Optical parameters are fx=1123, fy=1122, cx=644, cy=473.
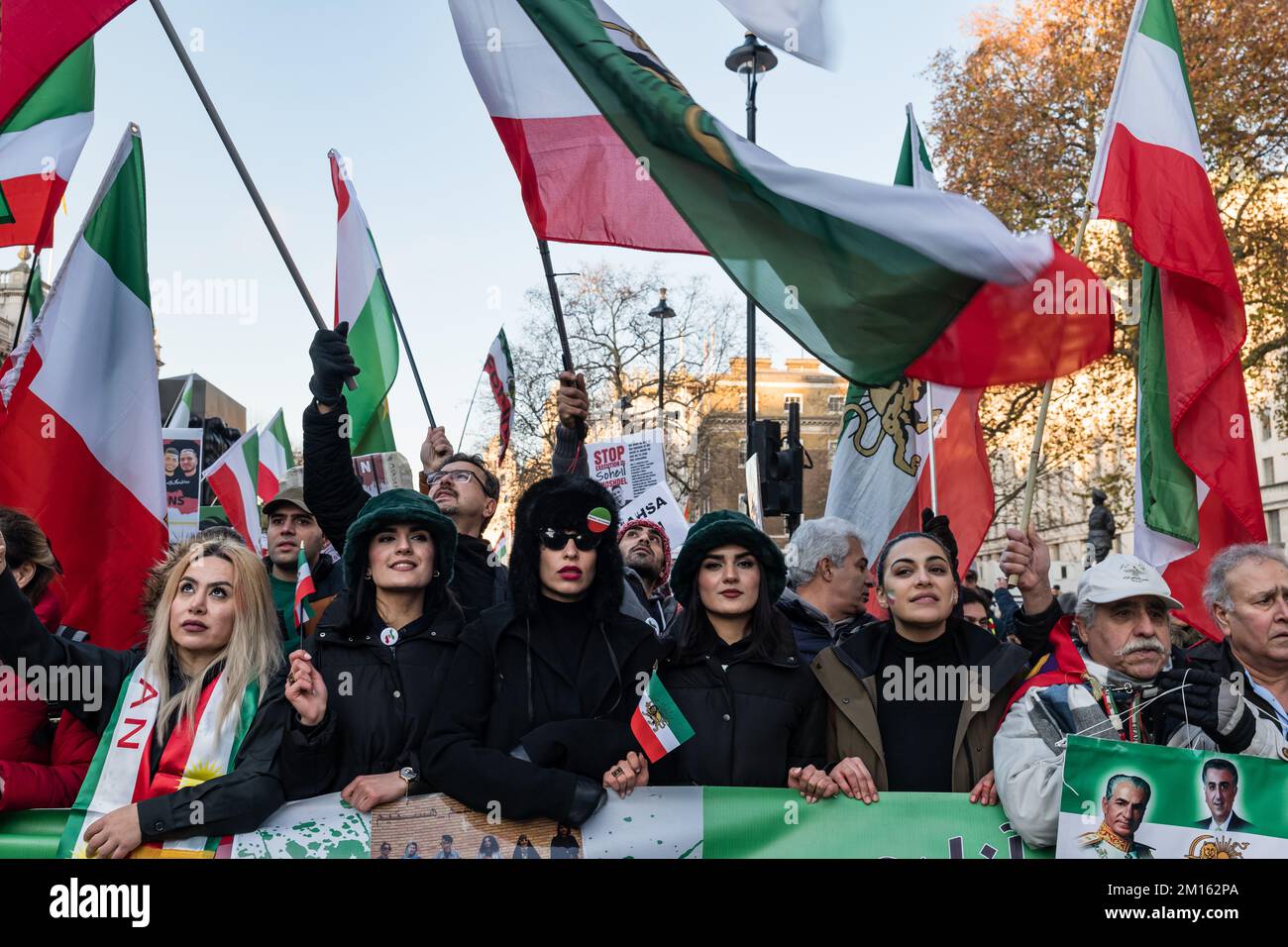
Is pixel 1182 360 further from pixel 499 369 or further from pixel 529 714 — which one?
pixel 499 369

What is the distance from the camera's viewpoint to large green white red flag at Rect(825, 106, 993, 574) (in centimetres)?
671

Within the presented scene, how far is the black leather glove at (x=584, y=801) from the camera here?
3318 millimetres

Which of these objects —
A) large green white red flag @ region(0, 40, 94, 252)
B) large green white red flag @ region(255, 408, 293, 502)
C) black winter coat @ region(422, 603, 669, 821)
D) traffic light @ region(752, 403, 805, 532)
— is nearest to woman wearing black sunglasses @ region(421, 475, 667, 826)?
black winter coat @ region(422, 603, 669, 821)

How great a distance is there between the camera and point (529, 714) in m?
3.53

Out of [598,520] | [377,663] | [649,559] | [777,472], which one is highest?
[777,472]

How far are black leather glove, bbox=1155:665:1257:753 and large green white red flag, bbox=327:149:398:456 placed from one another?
174 inches

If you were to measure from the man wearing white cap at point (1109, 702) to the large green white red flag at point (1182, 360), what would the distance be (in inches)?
92.3

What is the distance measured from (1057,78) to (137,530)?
18.2m

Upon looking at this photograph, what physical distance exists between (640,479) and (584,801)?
6.06m

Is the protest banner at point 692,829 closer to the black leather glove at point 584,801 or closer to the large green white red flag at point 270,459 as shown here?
the black leather glove at point 584,801

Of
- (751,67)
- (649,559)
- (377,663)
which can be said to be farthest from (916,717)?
(751,67)
